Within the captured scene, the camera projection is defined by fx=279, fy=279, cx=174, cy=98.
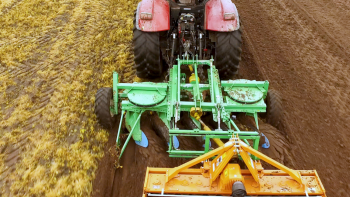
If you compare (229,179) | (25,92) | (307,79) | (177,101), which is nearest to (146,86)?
(177,101)

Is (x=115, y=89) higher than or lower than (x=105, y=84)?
higher

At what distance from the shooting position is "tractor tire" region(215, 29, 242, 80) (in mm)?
3811

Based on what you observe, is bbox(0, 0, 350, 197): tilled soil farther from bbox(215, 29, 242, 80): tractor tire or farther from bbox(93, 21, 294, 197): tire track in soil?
bbox(215, 29, 242, 80): tractor tire

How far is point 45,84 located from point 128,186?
2679mm

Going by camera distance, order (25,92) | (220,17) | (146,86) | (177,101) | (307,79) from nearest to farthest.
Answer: (177,101)
(146,86)
(220,17)
(25,92)
(307,79)

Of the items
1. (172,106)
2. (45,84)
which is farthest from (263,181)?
(45,84)

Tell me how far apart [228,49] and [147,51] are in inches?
44.6

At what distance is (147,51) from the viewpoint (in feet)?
12.9

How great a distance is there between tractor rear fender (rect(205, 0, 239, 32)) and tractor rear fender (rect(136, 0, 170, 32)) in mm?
567

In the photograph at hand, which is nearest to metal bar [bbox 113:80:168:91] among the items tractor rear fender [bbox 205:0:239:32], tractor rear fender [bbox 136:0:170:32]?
tractor rear fender [bbox 136:0:170:32]

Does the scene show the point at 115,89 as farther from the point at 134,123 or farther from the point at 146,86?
the point at 134,123

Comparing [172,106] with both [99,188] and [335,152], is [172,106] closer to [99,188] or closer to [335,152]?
[99,188]

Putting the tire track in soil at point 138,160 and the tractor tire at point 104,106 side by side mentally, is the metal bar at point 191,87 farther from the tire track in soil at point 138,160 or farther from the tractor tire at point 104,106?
the tractor tire at point 104,106

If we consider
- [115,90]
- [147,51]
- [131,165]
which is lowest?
[131,165]
